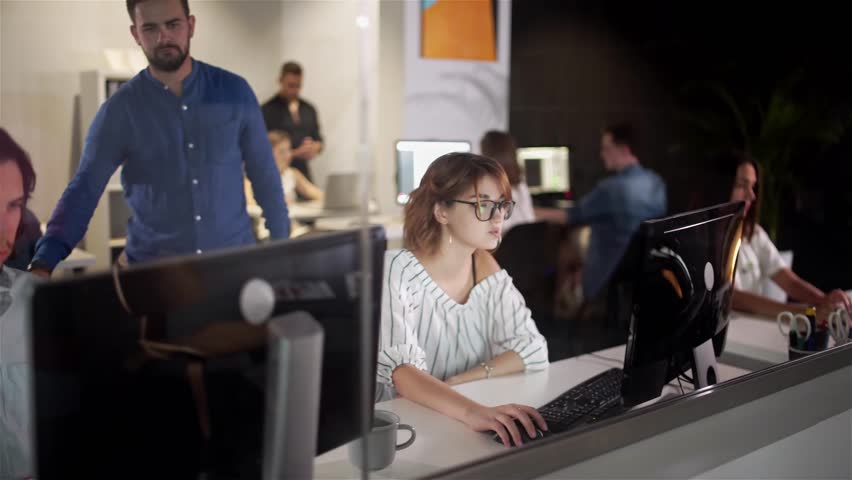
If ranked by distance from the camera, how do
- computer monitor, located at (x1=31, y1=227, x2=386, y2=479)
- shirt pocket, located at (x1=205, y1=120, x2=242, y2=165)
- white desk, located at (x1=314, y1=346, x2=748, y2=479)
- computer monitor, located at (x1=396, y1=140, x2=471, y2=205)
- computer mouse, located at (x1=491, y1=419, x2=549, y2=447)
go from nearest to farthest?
computer monitor, located at (x1=31, y1=227, x2=386, y2=479) < white desk, located at (x1=314, y1=346, x2=748, y2=479) < computer mouse, located at (x1=491, y1=419, x2=549, y2=447) < shirt pocket, located at (x1=205, y1=120, x2=242, y2=165) < computer monitor, located at (x1=396, y1=140, x2=471, y2=205)

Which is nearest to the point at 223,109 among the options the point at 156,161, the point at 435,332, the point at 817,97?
the point at 156,161

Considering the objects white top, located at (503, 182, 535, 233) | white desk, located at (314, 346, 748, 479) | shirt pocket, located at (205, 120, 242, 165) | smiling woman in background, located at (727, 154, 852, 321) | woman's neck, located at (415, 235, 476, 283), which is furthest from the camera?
white top, located at (503, 182, 535, 233)

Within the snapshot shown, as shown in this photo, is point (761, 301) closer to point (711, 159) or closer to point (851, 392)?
point (851, 392)

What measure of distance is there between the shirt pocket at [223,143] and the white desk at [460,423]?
2.35 feet

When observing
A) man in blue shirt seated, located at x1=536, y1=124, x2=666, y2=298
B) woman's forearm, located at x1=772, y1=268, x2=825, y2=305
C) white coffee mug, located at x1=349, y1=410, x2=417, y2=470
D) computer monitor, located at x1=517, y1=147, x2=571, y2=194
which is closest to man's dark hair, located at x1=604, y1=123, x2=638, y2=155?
man in blue shirt seated, located at x1=536, y1=124, x2=666, y2=298

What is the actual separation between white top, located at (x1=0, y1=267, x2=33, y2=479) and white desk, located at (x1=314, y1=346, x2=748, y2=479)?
0.69 m

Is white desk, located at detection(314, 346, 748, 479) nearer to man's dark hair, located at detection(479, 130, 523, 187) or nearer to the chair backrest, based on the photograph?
the chair backrest

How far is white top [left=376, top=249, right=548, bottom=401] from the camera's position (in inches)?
81.3

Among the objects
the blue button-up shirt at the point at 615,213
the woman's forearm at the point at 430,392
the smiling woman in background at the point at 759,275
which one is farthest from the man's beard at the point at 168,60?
the blue button-up shirt at the point at 615,213

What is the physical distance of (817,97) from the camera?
16.5 feet

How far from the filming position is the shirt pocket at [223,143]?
6.74 feet

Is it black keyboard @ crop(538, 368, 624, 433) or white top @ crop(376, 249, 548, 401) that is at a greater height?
white top @ crop(376, 249, 548, 401)

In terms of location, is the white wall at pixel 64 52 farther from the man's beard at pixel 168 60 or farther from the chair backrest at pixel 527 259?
the chair backrest at pixel 527 259

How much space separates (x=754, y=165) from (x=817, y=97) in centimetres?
234
